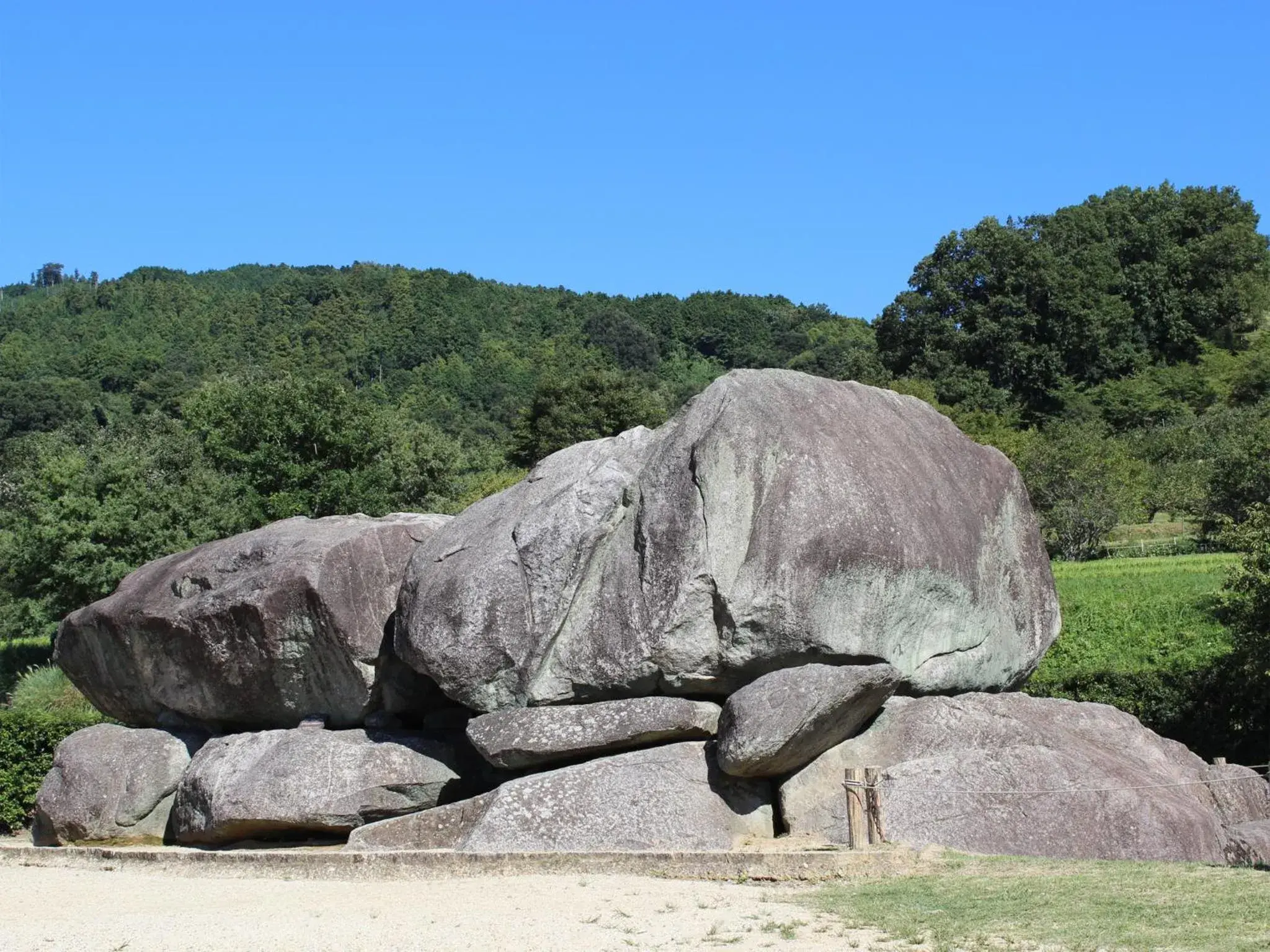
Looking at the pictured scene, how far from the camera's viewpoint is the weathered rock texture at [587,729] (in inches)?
648

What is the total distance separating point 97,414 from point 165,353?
1210 centimetres

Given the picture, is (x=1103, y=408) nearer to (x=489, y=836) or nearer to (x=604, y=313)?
(x=604, y=313)

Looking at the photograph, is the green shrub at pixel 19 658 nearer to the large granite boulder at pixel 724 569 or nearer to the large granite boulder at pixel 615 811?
the large granite boulder at pixel 724 569

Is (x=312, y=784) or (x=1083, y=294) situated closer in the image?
(x=312, y=784)

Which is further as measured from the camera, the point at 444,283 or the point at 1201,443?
the point at 444,283

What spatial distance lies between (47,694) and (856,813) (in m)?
24.5

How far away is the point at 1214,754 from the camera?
20.1m

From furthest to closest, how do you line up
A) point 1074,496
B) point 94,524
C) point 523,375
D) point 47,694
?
point 523,375, point 1074,496, point 94,524, point 47,694

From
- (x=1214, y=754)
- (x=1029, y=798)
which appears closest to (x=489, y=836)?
(x=1029, y=798)

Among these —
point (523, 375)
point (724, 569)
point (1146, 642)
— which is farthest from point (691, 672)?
point (523, 375)

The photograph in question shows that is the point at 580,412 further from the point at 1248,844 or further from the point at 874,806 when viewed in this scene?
the point at 1248,844

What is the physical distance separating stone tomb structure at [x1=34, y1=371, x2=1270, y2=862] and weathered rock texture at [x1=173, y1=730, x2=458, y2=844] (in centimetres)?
4

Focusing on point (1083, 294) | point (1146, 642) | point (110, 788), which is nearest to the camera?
point (110, 788)

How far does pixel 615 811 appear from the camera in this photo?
52.0 ft
